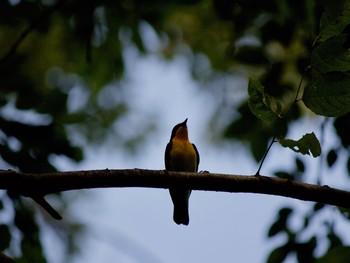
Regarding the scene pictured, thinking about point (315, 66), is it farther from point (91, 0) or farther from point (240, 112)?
point (91, 0)

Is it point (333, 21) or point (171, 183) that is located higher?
point (333, 21)

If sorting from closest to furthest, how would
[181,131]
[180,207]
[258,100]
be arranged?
[258,100]
[180,207]
[181,131]

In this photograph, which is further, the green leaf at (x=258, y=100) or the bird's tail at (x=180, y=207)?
the bird's tail at (x=180, y=207)

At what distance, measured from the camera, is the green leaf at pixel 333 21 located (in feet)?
8.31

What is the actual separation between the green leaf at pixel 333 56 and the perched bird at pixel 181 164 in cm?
278

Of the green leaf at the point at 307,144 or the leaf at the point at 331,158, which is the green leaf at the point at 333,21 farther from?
the leaf at the point at 331,158

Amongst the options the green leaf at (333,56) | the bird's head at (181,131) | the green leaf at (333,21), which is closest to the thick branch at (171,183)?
the green leaf at (333,56)

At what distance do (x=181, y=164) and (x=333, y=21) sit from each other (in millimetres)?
3089

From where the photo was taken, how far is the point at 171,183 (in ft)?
9.01

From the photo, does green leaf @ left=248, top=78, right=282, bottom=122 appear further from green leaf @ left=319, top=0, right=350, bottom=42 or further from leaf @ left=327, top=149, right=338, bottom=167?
leaf @ left=327, top=149, right=338, bottom=167

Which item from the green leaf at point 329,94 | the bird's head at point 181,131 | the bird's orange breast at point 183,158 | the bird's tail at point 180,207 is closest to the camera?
the green leaf at point 329,94

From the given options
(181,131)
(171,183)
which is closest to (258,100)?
(171,183)

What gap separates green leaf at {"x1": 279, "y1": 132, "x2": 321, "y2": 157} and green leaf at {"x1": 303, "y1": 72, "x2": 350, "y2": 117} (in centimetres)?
14

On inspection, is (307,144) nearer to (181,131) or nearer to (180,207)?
(180,207)
